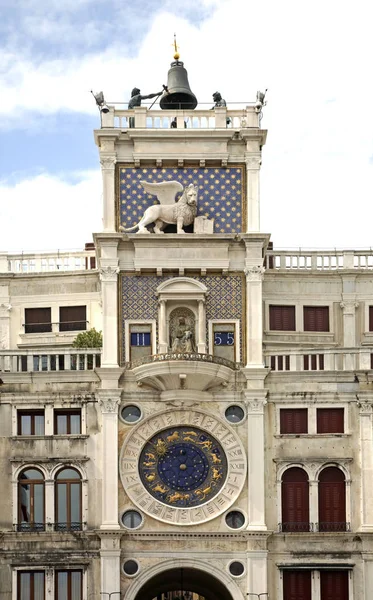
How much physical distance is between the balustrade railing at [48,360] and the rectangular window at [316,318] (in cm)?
929

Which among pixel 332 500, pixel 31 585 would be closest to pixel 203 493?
pixel 332 500

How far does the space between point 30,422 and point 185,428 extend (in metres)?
5.93

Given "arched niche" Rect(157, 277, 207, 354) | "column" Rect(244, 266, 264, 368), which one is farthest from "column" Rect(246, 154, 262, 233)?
"arched niche" Rect(157, 277, 207, 354)

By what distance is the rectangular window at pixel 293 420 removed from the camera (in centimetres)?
5866

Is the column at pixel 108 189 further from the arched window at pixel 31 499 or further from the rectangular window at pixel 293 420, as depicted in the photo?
the arched window at pixel 31 499

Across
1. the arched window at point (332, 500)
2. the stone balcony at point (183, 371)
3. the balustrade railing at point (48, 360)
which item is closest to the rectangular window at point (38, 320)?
the balustrade railing at point (48, 360)

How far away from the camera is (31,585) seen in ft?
188

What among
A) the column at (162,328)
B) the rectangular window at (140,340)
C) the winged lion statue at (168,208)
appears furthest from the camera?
the winged lion statue at (168,208)

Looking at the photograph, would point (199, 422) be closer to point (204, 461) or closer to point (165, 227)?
point (204, 461)

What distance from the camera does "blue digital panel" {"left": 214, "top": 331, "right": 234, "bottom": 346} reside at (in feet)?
196

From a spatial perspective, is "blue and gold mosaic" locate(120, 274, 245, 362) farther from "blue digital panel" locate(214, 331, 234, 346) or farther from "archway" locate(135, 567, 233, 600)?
"archway" locate(135, 567, 233, 600)

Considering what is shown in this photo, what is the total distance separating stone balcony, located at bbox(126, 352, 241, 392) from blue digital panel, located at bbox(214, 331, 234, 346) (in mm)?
1061

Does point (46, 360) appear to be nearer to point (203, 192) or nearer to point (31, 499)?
point (31, 499)

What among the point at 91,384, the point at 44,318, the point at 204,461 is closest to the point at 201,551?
the point at 204,461
